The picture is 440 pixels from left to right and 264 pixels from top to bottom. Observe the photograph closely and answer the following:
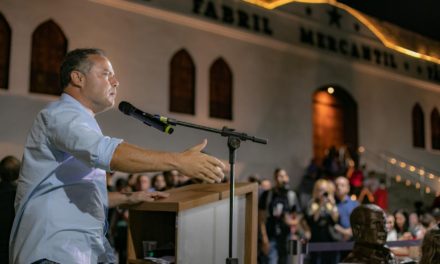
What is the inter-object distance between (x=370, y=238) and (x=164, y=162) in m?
1.51

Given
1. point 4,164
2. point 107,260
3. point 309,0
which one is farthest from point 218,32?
point 107,260

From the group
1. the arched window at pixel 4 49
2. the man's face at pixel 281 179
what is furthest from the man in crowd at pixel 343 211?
the arched window at pixel 4 49

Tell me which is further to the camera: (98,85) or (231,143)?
(231,143)

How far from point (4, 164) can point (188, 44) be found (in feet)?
30.3

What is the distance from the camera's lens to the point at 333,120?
59.8 feet

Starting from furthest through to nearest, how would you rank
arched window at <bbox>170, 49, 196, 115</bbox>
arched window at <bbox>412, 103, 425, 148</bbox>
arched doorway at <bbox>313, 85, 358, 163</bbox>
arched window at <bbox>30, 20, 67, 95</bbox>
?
1. arched window at <bbox>412, 103, 425, 148</bbox>
2. arched doorway at <bbox>313, 85, 358, 163</bbox>
3. arched window at <bbox>170, 49, 196, 115</bbox>
4. arched window at <bbox>30, 20, 67, 95</bbox>

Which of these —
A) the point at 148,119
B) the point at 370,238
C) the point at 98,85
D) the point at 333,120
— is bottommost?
the point at 370,238

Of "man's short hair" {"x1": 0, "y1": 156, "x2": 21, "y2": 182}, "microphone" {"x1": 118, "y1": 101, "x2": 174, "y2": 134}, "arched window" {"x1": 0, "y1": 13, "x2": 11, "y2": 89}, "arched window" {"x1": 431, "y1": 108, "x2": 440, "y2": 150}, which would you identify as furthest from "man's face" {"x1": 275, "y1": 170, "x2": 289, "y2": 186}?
"arched window" {"x1": 431, "y1": 108, "x2": 440, "y2": 150}

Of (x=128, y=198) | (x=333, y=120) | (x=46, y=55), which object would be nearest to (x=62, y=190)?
(x=128, y=198)

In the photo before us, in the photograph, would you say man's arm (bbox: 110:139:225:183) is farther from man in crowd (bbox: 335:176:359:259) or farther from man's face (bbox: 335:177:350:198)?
man's face (bbox: 335:177:350:198)

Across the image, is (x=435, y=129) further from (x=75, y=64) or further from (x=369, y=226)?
(x=75, y=64)

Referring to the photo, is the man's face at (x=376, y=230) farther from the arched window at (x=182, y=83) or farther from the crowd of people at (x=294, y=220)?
the arched window at (x=182, y=83)

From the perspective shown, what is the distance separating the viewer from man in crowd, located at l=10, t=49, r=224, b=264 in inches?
86.8

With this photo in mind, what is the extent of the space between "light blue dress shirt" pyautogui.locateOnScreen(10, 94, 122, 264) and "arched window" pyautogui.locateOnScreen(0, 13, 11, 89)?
361 inches
